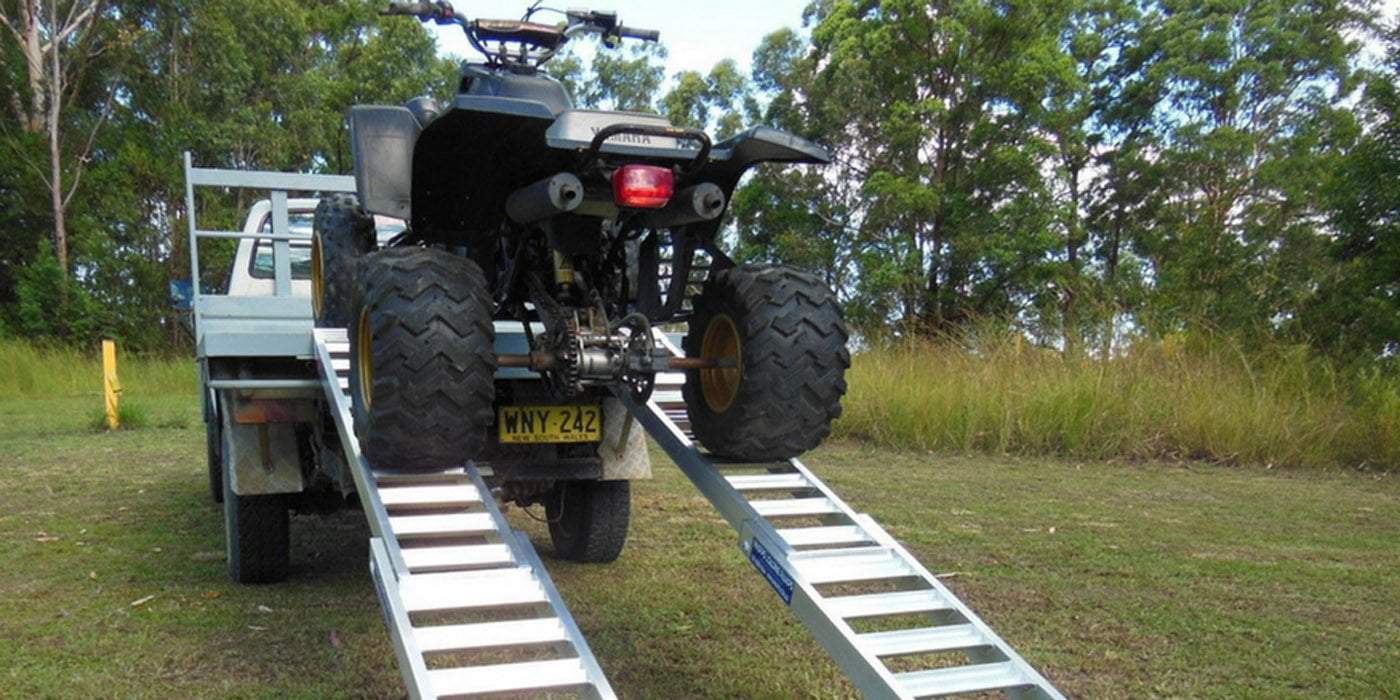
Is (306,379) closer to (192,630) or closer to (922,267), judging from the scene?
(192,630)

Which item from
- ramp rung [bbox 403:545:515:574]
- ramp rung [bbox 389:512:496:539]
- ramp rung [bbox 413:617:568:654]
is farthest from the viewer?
ramp rung [bbox 389:512:496:539]

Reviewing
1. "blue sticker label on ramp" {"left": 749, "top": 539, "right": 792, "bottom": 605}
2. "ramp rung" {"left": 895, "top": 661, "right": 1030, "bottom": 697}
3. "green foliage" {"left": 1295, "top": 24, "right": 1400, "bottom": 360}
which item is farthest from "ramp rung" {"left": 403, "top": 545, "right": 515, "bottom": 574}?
"green foliage" {"left": 1295, "top": 24, "right": 1400, "bottom": 360}

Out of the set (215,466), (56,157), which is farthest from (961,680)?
(56,157)

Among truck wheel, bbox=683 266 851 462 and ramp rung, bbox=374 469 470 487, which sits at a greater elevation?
truck wheel, bbox=683 266 851 462

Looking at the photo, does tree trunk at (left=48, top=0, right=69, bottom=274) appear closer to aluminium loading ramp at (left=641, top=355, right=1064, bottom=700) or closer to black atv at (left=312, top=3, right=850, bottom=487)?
black atv at (left=312, top=3, right=850, bottom=487)

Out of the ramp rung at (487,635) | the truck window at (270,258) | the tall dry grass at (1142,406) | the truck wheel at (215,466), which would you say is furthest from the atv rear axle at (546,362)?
the tall dry grass at (1142,406)

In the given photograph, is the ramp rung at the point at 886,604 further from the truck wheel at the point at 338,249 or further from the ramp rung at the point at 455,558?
the truck wheel at the point at 338,249

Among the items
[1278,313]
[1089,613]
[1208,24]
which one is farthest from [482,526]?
[1208,24]

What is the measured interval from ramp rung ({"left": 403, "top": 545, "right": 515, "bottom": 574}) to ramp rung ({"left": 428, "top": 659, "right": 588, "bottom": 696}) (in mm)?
478

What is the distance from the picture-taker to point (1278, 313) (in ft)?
42.3

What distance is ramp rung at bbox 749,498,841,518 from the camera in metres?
3.50

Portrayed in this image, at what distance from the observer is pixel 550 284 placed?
3.72m

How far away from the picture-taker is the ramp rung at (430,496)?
3.17 m

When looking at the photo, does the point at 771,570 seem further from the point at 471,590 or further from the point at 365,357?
the point at 365,357
